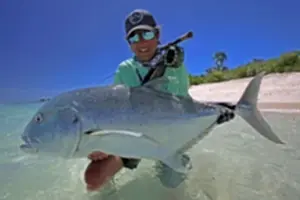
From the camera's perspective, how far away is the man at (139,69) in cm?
208

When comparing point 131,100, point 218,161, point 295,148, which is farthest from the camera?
point 295,148

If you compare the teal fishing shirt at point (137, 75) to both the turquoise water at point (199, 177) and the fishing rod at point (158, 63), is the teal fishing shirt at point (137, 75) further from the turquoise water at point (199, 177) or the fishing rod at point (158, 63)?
the turquoise water at point (199, 177)

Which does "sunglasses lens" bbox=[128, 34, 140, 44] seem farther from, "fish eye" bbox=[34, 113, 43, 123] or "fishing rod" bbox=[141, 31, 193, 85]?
"fish eye" bbox=[34, 113, 43, 123]

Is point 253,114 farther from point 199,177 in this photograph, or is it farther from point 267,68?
point 267,68

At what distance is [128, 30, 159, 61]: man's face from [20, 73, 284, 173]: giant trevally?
2.19 ft

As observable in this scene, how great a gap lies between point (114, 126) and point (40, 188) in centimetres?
168

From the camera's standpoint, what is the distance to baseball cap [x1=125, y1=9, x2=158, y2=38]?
2131mm

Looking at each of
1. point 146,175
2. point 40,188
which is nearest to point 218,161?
point 146,175

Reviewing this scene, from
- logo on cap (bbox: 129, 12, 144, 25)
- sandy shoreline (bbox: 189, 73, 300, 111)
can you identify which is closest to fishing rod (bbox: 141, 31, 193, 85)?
logo on cap (bbox: 129, 12, 144, 25)

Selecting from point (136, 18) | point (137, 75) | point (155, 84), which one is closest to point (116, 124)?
point (155, 84)

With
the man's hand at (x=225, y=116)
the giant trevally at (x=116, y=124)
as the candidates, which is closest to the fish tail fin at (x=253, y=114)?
the man's hand at (x=225, y=116)

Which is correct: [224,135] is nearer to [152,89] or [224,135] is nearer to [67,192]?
[67,192]

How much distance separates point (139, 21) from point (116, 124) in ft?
3.31

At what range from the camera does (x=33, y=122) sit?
1.44m
